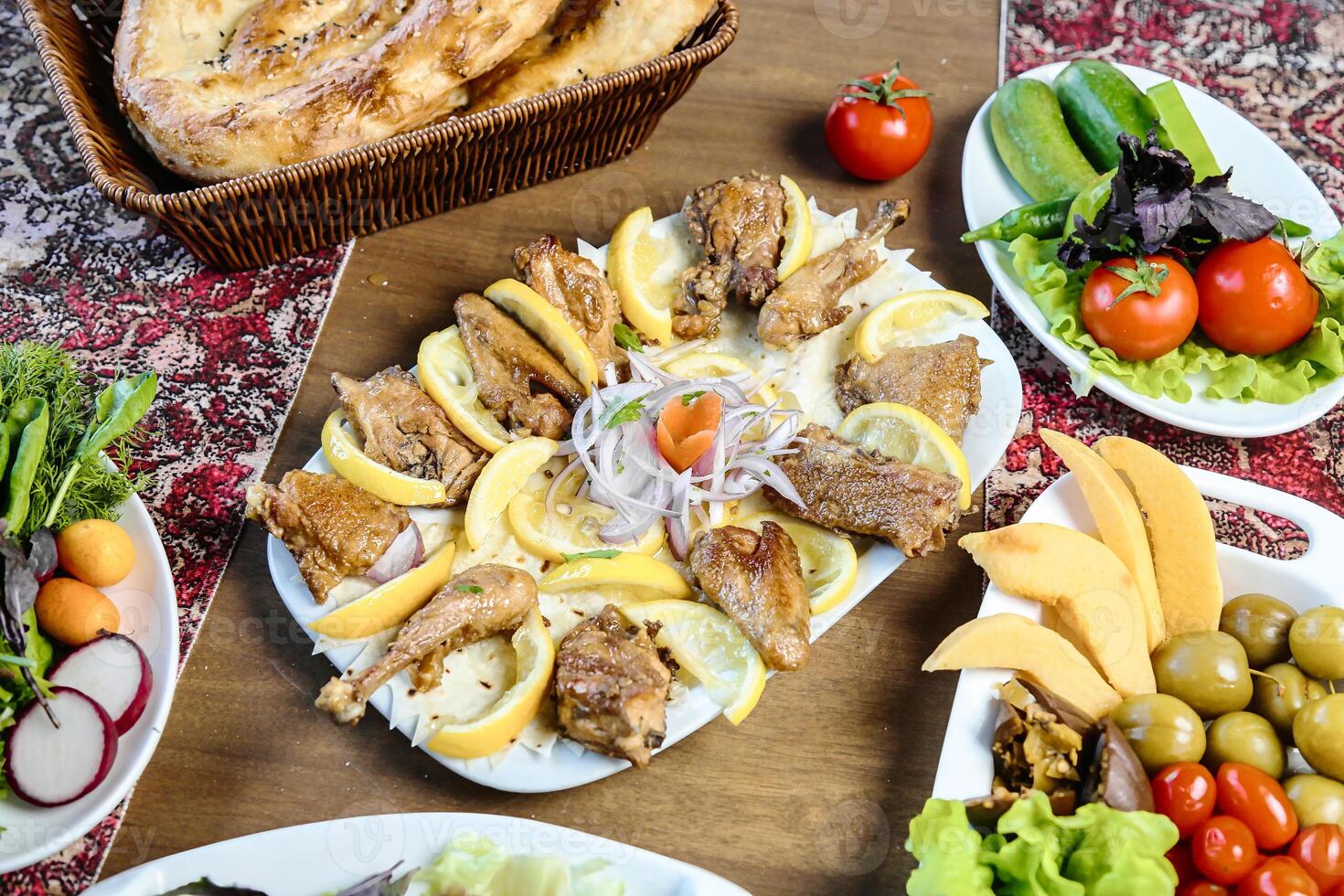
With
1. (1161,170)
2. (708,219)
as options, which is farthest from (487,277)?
(1161,170)

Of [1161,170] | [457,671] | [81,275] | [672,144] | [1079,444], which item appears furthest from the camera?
[672,144]

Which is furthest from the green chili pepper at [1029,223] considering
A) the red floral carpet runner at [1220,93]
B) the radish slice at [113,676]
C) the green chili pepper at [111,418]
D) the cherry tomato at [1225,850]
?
the radish slice at [113,676]

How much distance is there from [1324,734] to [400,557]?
2.17 metres

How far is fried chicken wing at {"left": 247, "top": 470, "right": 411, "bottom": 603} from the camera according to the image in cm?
270

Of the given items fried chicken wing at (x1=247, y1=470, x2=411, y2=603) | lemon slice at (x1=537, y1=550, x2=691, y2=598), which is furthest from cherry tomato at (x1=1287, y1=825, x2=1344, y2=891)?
fried chicken wing at (x1=247, y1=470, x2=411, y2=603)

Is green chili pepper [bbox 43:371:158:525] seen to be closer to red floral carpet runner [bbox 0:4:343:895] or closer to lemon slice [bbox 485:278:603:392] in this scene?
red floral carpet runner [bbox 0:4:343:895]

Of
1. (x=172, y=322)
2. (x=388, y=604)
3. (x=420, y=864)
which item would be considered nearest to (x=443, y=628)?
(x=388, y=604)

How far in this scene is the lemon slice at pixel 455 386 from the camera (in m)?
2.99

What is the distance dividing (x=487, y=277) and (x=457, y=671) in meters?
1.45

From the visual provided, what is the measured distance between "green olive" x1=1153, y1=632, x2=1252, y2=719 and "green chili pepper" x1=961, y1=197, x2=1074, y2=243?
1.49 meters

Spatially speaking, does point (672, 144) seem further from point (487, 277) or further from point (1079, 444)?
point (1079, 444)

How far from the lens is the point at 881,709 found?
9.39 ft

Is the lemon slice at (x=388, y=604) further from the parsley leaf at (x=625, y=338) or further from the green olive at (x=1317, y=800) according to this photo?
the green olive at (x=1317, y=800)

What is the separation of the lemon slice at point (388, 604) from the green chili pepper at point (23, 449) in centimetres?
71
